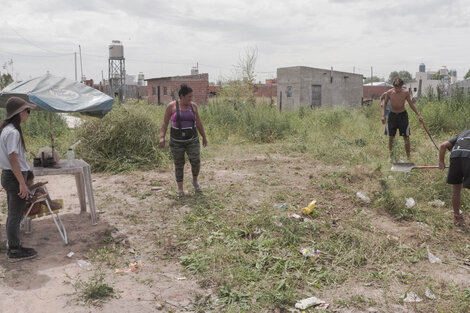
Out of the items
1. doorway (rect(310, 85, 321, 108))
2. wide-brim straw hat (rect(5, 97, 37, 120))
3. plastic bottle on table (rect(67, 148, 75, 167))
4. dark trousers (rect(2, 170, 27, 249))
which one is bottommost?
dark trousers (rect(2, 170, 27, 249))

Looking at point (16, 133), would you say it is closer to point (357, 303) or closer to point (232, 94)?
point (357, 303)

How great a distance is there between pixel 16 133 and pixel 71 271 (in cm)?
140

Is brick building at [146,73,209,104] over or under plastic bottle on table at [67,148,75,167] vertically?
over

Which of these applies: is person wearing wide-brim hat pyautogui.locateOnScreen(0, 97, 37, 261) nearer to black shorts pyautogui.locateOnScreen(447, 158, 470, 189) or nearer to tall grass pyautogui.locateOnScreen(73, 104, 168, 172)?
tall grass pyautogui.locateOnScreen(73, 104, 168, 172)

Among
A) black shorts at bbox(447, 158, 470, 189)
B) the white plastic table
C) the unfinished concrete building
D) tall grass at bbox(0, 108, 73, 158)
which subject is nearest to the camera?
black shorts at bbox(447, 158, 470, 189)

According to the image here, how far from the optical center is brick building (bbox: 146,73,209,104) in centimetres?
3069

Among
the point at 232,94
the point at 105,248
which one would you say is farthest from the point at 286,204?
the point at 232,94

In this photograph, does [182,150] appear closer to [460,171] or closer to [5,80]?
[460,171]

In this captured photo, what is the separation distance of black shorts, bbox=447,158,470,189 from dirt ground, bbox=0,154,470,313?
68 centimetres

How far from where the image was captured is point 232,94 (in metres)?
24.9

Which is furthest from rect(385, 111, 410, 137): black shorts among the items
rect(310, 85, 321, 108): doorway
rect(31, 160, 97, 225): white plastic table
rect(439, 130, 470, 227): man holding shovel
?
rect(310, 85, 321, 108): doorway

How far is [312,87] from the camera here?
2709 centimetres

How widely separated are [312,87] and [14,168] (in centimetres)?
2490

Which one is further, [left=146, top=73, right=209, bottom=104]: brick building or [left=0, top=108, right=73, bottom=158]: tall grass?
[left=146, top=73, right=209, bottom=104]: brick building
